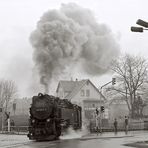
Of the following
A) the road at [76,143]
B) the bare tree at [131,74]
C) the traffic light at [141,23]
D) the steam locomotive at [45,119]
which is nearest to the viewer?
the traffic light at [141,23]

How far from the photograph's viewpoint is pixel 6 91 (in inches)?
3095

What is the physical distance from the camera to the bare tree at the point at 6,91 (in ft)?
255

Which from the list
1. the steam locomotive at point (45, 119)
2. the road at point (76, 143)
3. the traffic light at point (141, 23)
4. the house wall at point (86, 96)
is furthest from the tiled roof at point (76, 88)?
the traffic light at point (141, 23)

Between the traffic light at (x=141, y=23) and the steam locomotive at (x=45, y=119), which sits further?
the steam locomotive at (x=45, y=119)

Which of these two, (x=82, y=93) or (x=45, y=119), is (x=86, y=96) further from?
(x=45, y=119)

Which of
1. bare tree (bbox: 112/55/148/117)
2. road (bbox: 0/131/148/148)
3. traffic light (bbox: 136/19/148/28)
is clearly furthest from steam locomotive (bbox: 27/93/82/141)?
bare tree (bbox: 112/55/148/117)

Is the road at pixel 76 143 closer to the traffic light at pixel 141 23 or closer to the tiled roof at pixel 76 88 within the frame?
the traffic light at pixel 141 23

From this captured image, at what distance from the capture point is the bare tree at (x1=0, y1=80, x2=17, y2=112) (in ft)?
255

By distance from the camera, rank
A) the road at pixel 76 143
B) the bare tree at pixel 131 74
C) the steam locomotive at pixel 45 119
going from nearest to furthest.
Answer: the road at pixel 76 143 → the steam locomotive at pixel 45 119 → the bare tree at pixel 131 74

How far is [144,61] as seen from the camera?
59.9 m

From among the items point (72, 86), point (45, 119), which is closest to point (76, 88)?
point (72, 86)

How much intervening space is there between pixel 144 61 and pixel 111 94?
8.22 m

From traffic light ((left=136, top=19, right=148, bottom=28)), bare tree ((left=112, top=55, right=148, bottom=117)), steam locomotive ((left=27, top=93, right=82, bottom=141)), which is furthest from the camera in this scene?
bare tree ((left=112, top=55, right=148, bottom=117))

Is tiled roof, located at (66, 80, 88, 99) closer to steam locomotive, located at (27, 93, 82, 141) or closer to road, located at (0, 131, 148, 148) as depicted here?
road, located at (0, 131, 148, 148)
